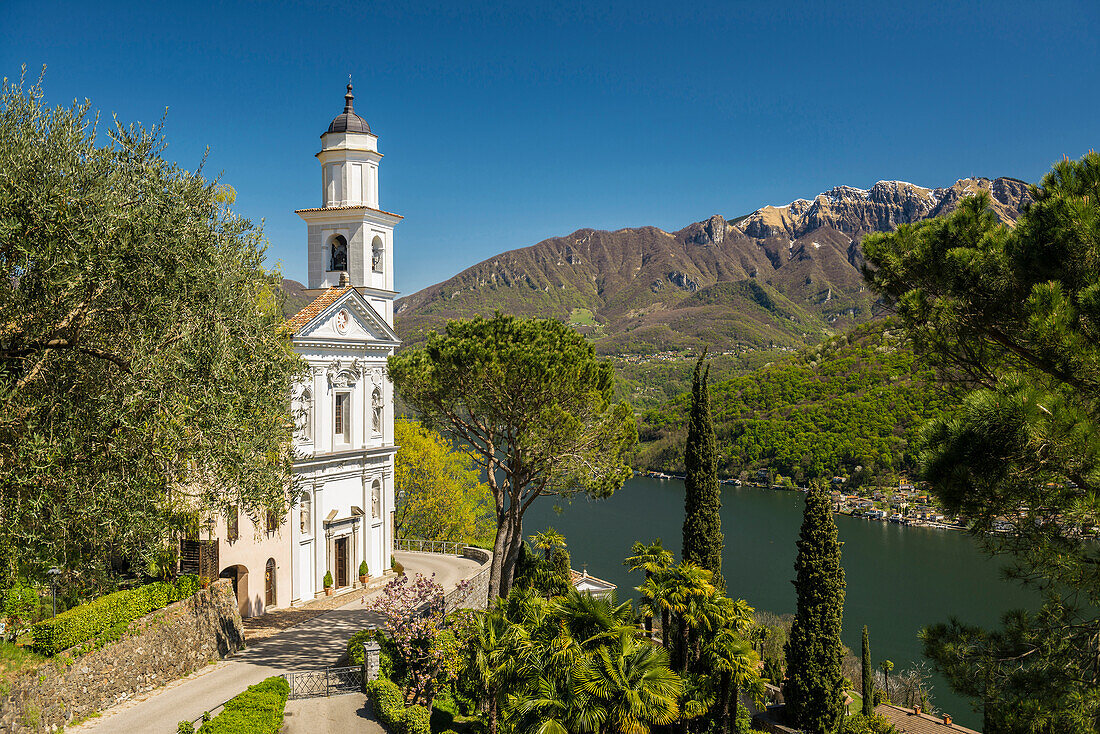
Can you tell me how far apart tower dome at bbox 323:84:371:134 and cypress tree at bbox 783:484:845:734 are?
19.3m

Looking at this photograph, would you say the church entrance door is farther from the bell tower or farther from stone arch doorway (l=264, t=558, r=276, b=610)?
the bell tower

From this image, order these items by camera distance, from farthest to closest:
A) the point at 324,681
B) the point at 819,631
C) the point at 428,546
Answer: the point at 428,546 → the point at 819,631 → the point at 324,681

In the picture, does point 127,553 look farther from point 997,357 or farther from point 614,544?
point 614,544

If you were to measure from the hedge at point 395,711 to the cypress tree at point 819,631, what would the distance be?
10.1 metres

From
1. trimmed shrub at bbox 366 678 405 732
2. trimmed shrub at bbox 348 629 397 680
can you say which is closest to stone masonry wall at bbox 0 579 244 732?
trimmed shrub at bbox 348 629 397 680

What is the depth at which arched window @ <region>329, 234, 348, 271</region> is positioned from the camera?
83.5 ft

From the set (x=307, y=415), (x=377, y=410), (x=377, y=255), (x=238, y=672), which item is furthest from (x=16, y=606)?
(x=377, y=255)

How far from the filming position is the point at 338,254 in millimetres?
25578

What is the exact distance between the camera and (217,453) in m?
9.95

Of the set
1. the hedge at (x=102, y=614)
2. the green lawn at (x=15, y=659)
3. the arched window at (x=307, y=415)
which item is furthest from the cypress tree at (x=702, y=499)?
the green lawn at (x=15, y=659)

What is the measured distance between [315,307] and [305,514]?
6.48 meters

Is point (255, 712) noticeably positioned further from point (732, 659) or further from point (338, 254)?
point (338, 254)

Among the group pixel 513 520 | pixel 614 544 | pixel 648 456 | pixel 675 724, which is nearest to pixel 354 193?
pixel 513 520

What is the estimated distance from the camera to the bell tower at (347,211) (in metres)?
25.0
